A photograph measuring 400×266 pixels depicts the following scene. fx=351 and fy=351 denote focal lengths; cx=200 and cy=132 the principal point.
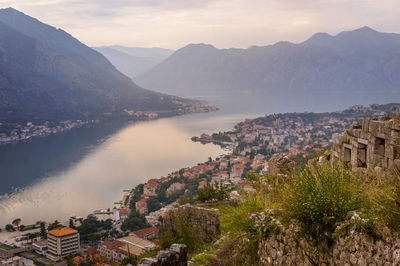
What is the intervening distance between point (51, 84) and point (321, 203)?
402ft

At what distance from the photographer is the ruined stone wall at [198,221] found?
6949 millimetres

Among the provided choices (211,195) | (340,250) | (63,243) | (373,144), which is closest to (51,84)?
(63,243)

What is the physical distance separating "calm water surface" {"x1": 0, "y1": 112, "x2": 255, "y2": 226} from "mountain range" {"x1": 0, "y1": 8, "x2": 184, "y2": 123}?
24693mm

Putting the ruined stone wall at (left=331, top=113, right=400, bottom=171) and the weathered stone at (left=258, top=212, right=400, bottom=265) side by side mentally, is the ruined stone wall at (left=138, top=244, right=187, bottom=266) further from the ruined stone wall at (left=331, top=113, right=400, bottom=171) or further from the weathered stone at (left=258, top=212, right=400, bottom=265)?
the ruined stone wall at (left=331, top=113, right=400, bottom=171)

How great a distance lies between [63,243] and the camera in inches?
853

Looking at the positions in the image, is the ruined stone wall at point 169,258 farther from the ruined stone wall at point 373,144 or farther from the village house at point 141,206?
the village house at point 141,206

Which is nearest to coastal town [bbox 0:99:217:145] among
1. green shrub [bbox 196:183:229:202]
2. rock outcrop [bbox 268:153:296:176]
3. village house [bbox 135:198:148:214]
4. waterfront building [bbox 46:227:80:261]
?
village house [bbox 135:198:148:214]

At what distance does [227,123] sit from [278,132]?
18.2 meters

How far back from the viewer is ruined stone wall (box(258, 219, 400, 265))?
255cm

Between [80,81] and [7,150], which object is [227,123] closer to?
[7,150]

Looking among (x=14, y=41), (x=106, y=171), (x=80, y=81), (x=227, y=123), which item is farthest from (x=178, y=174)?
(x=14, y=41)

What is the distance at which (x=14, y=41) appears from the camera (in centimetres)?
12469

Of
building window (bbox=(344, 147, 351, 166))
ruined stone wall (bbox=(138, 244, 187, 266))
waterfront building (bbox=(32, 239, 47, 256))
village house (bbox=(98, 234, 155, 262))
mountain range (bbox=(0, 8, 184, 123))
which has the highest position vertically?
mountain range (bbox=(0, 8, 184, 123))

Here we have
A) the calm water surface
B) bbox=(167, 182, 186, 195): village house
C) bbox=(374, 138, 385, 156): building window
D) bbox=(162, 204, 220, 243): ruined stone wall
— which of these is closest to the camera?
bbox=(374, 138, 385, 156): building window
